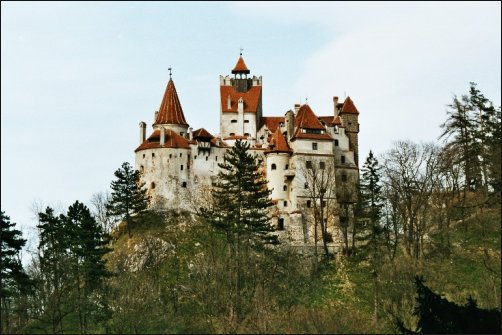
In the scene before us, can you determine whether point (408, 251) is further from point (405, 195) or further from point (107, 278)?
point (107, 278)

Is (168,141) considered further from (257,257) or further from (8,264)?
(8,264)

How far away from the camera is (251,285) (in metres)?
52.5

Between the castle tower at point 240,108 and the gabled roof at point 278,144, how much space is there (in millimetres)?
3257

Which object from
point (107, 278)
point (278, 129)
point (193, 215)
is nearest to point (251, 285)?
point (107, 278)

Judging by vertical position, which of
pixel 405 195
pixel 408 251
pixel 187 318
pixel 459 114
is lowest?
pixel 187 318

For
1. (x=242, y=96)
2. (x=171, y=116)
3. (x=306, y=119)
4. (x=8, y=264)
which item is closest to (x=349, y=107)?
(x=306, y=119)

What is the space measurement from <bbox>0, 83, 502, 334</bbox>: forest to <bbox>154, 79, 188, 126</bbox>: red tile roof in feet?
26.3

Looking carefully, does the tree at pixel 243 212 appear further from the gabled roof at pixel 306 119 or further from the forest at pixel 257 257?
the gabled roof at pixel 306 119

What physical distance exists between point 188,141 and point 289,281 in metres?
21.9

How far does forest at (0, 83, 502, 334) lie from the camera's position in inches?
1861

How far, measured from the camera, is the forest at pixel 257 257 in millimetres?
47281

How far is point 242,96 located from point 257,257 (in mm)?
27812

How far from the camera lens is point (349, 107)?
80.5 metres

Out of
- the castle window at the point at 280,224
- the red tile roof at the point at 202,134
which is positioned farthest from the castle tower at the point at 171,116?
the castle window at the point at 280,224
